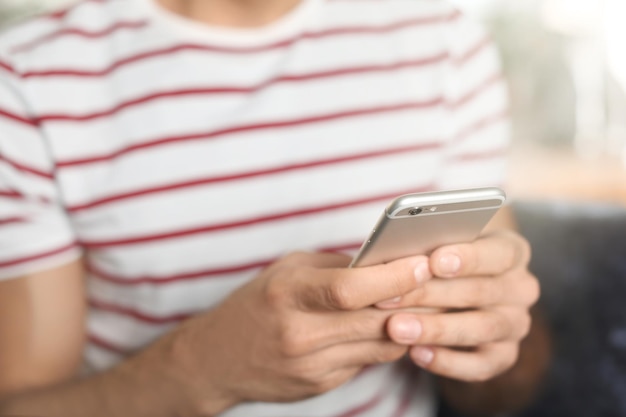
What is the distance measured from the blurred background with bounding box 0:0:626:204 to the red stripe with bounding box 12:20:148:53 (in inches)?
63.0

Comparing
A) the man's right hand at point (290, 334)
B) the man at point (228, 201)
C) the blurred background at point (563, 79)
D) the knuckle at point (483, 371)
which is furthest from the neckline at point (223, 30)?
the blurred background at point (563, 79)

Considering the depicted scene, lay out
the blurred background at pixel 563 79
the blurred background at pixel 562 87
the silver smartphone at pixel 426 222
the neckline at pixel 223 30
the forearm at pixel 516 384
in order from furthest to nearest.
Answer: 1. the blurred background at pixel 563 79
2. the blurred background at pixel 562 87
3. the forearm at pixel 516 384
4. the neckline at pixel 223 30
5. the silver smartphone at pixel 426 222

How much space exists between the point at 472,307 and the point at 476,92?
0.86ft

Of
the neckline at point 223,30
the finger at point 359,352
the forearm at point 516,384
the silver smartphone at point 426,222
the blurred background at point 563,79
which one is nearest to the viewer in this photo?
the silver smartphone at point 426,222

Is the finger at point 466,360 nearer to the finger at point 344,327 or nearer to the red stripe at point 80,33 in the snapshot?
the finger at point 344,327

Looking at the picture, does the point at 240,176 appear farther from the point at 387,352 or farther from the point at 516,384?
the point at 516,384

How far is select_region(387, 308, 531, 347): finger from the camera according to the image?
0.45 m

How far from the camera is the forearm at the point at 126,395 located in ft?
1.70

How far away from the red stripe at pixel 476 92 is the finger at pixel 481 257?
0.63 feet

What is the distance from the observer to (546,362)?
70 cm

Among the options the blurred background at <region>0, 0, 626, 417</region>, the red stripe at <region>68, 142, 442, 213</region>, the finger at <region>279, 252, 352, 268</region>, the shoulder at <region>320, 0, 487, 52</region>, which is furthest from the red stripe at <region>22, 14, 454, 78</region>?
the blurred background at <region>0, 0, 626, 417</region>

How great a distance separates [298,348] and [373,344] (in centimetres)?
6

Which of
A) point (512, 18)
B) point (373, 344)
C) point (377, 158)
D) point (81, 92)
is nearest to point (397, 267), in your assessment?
point (373, 344)

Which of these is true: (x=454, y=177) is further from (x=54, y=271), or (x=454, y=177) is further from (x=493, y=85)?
(x=54, y=271)
